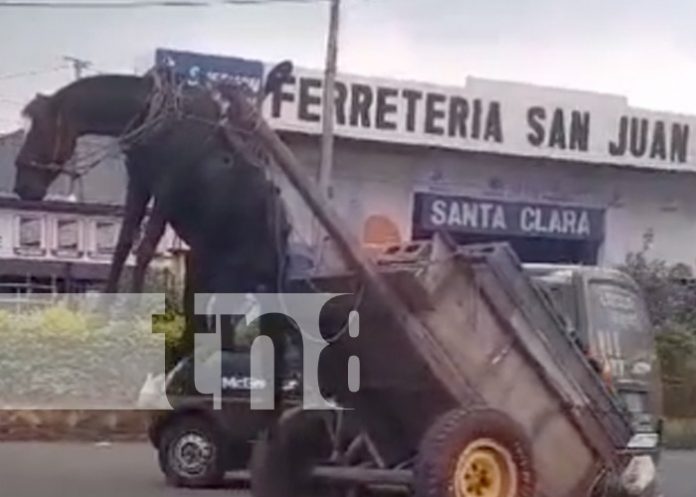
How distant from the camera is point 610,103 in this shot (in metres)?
28.2

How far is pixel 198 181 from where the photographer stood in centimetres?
1412

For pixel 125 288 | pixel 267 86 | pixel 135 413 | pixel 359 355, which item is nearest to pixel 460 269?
pixel 359 355

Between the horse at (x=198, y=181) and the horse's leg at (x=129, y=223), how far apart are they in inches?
1.0

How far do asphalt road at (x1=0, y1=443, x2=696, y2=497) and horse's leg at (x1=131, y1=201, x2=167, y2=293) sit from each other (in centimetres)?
203

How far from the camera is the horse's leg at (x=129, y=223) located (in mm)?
15906

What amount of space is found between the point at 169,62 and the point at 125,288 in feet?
13.8

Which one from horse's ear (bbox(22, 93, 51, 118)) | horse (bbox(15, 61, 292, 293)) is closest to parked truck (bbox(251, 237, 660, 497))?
horse (bbox(15, 61, 292, 293))

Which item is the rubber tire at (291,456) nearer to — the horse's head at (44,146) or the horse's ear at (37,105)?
the horse's head at (44,146)

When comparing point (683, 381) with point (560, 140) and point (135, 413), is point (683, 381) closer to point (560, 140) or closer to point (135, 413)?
point (560, 140)

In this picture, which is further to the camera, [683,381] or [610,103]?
[610,103]

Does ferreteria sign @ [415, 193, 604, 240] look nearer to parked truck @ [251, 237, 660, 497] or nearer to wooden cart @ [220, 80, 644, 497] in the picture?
parked truck @ [251, 237, 660, 497]

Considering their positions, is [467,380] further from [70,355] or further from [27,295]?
[70,355]

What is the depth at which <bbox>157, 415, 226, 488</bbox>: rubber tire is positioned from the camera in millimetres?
16250

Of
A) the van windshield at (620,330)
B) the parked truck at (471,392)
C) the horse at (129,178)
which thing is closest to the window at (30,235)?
the horse at (129,178)
